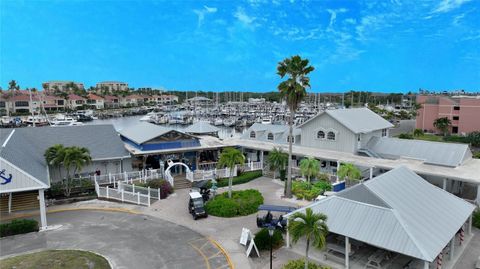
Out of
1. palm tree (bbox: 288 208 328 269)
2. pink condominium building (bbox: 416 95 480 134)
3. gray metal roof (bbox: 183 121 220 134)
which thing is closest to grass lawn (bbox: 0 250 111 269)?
palm tree (bbox: 288 208 328 269)

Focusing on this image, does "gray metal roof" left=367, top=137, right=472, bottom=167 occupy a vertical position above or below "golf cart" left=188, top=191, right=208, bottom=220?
above

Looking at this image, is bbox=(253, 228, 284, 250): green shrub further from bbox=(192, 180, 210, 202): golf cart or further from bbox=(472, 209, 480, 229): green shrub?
bbox=(472, 209, 480, 229): green shrub

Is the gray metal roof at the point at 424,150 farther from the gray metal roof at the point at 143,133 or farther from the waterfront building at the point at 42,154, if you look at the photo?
the waterfront building at the point at 42,154

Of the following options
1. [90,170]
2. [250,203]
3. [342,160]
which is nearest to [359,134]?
[342,160]

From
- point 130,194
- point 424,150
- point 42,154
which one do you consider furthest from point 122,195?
point 424,150

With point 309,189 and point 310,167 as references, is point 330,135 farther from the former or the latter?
point 309,189

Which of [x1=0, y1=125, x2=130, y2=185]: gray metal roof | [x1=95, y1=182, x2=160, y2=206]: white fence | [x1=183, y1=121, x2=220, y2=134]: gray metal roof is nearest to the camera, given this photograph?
[x1=0, y1=125, x2=130, y2=185]: gray metal roof
